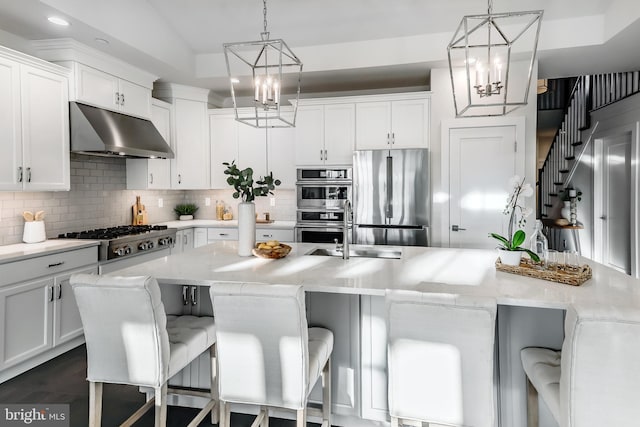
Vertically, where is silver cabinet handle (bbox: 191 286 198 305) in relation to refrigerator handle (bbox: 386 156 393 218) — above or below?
below

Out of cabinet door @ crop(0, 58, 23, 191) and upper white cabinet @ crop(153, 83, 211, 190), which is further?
upper white cabinet @ crop(153, 83, 211, 190)

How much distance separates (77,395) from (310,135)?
336cm

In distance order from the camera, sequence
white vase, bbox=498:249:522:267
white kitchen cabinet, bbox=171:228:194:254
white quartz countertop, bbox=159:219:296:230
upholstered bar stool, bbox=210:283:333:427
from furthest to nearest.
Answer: white quartz countertop, bbox=159:219:296:230, white kitchen cabinet, bbox=171:228:194:254, white vase, bbox=498:249:522:267, upholstered bar stool, bbox=210:283:333:427

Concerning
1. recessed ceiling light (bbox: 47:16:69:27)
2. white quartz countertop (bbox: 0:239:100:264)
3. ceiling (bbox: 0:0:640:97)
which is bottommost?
white quartz countertop (bbox: 0:239:100:264)

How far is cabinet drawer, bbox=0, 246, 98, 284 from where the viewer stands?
9.18 feet

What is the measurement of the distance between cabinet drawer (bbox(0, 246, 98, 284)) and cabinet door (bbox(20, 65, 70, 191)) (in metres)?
0.61

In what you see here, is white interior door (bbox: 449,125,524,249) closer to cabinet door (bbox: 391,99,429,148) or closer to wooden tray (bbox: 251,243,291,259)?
cabinet door (bbox: 391,99,429,148)

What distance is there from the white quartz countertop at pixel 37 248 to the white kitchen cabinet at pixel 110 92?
130 cm

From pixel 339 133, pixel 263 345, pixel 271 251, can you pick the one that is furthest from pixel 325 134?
pixel 263 345

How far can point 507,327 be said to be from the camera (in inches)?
76.8

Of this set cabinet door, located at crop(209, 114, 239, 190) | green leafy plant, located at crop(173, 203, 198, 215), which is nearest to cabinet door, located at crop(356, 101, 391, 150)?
cabinet door, located at crop(209, 114, 239, 190)

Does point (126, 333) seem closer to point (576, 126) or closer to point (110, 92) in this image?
point (110, 92)

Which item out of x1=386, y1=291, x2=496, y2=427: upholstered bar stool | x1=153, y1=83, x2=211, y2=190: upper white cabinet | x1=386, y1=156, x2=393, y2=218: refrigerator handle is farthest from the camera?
x1=153, y1=83, x2=211, y2=190: upper white cabinet

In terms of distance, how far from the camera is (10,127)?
121 inches
